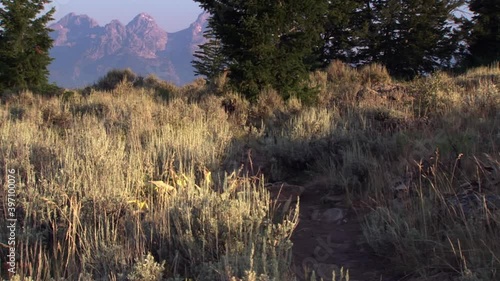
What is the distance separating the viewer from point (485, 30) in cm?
2212

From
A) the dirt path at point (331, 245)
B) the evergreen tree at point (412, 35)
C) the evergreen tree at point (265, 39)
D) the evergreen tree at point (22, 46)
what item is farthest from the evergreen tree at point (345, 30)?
the dirt path at point (331, 245)

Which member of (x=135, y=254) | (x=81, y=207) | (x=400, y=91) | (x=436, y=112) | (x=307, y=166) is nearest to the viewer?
(x=135, y=254)

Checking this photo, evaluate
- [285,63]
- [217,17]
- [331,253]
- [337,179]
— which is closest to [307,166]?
[337,179]

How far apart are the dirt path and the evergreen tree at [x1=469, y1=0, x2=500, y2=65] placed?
19.6 meters

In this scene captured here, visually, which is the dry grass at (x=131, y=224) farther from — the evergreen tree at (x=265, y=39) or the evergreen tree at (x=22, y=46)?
the evergreen tree at (x=22, y=46)

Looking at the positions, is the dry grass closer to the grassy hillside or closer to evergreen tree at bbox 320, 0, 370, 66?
the grassy hillside

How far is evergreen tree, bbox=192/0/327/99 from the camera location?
1065 cm

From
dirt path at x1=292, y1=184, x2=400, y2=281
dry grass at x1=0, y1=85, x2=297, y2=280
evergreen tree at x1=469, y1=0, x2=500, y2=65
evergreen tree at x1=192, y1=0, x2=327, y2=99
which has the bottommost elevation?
dirt path at x1=292, y1=184, x2=400, y2=281

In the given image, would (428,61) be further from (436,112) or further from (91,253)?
(91,253)

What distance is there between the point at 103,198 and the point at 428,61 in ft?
67.0

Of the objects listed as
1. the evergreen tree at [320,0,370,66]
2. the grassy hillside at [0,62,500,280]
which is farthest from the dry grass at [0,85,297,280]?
the evergreen tree at [320,0,370,66]

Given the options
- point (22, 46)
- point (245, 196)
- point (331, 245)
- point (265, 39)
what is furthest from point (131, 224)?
point (22, 46)

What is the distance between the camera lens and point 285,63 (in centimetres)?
1105

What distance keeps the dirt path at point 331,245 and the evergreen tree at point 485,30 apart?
19624 millimetres
